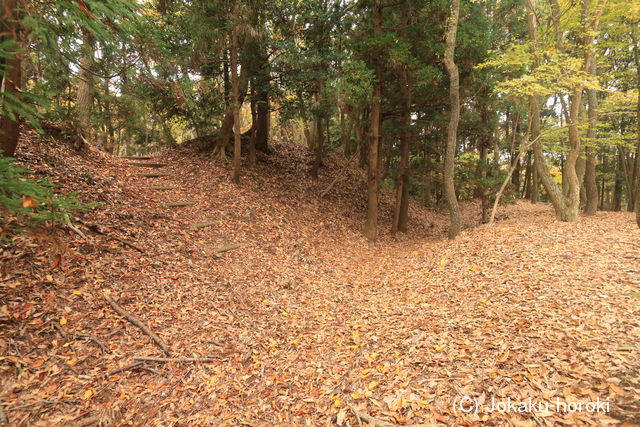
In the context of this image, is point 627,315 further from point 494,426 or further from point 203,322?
point 203,322

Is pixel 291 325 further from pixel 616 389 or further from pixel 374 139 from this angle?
pixel 374 139

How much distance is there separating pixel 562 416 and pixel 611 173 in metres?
25.6

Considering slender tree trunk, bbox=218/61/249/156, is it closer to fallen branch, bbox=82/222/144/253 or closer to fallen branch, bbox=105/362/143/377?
fallen branch, bbox=82/222/144/253

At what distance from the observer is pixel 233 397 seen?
382 cm

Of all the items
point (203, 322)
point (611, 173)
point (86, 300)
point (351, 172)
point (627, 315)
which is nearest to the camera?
point (627, 315)

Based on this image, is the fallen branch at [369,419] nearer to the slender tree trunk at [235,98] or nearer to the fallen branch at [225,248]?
the fallen branch at [225,248]

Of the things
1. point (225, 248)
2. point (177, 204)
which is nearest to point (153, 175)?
point (177, 204)

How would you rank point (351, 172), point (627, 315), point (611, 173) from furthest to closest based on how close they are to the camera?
point (611, 173)
point (351, 172)
point (627, 315)

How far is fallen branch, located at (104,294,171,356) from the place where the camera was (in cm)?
437

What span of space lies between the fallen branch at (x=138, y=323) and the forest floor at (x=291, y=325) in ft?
0.24

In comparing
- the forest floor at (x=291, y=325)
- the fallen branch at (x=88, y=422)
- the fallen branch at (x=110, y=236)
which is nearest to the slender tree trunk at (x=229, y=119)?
the forest floor at (x=291, y=325)

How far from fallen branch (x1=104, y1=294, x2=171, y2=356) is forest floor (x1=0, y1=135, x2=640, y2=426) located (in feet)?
0.24

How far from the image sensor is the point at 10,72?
13.2 ft

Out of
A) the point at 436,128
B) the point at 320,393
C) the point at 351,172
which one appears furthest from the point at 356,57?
the point at 320,393
